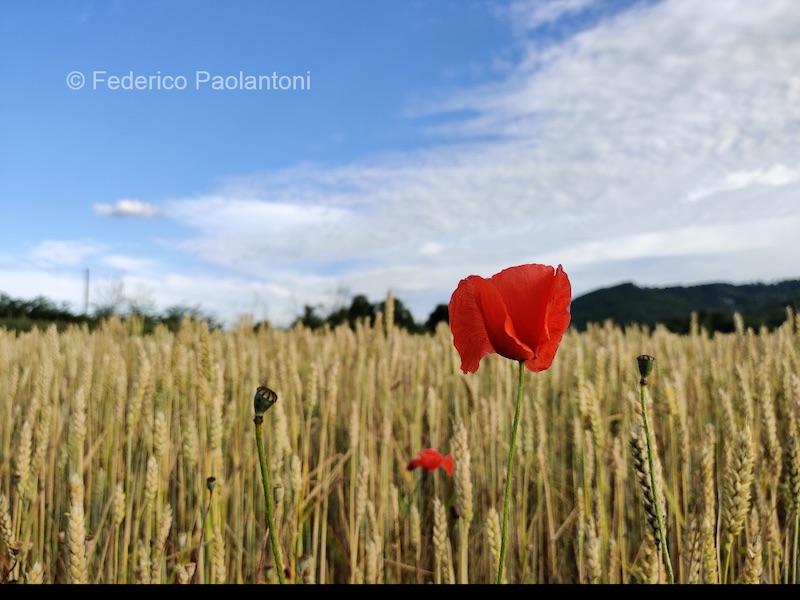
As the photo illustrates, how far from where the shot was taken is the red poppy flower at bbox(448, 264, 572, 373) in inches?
28.3

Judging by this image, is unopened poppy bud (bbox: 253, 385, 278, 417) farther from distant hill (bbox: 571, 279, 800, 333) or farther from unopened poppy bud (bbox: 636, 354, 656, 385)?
distant hill (bbox: 571, 279, 800, 333)

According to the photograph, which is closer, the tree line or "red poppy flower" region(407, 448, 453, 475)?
"red poppy flower" region(407, 448, 453, 475)

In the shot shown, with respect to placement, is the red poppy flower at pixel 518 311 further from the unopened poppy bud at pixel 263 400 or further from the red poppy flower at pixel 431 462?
the red poppy flower at pixel 431 462

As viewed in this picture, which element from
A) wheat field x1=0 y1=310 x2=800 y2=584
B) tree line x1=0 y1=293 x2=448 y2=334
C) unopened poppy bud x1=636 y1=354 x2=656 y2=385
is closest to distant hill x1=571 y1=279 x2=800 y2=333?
tree line x1=0 y1=293 x2=448 y2=334

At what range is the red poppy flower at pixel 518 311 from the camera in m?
0.72

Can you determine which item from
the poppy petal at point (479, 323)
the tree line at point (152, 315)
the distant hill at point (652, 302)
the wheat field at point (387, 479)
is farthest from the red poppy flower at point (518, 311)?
the distant hill at point (652, 302)

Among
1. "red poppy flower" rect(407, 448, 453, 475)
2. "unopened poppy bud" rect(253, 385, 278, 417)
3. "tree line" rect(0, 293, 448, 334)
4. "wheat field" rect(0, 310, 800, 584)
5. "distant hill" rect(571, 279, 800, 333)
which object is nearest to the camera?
"unopened poppy bud" rect(253, 385, 278, 417)

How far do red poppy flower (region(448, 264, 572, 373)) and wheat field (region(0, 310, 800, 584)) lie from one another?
0.18 metres

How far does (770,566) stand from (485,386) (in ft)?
4.83

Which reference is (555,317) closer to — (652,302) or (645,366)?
(645,366)

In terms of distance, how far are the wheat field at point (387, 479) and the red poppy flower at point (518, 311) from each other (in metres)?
0.18

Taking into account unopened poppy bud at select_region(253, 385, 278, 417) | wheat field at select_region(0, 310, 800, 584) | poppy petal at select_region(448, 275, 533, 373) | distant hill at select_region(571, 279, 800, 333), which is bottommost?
wheat field at select_region(0, 310, 800, 584)

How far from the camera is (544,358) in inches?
28.4
